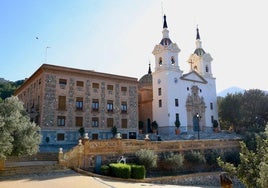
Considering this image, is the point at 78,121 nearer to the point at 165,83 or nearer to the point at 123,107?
the point at 123,107

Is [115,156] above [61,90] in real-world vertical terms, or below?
below

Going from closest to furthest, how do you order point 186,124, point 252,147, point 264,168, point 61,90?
point 264,168, point 252,147, point 61,90, point 186,124

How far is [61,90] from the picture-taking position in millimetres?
31844

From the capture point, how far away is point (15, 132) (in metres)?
18.1

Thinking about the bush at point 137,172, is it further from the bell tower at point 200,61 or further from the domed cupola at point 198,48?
the domed cupola at point 198,48

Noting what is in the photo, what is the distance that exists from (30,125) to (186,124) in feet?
92.6

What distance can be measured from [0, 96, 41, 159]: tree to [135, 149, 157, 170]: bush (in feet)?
25.6

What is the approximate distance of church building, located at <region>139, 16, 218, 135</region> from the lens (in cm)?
4184

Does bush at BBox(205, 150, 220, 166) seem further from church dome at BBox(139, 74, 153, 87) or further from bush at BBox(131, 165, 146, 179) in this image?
church dome at BBox(139, 74, 153, 87)

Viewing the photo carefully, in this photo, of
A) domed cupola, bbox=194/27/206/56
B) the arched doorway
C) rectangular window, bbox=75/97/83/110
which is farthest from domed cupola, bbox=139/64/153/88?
rectangular window, bbox=75/97/83/110

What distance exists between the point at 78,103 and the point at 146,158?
14.2 meters

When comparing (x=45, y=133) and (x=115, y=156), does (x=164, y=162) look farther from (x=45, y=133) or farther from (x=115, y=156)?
(x=45, y=133)

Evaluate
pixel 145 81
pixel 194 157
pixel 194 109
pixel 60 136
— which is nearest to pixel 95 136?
pixel 60 136

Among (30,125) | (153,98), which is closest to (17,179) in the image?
(30,125)
